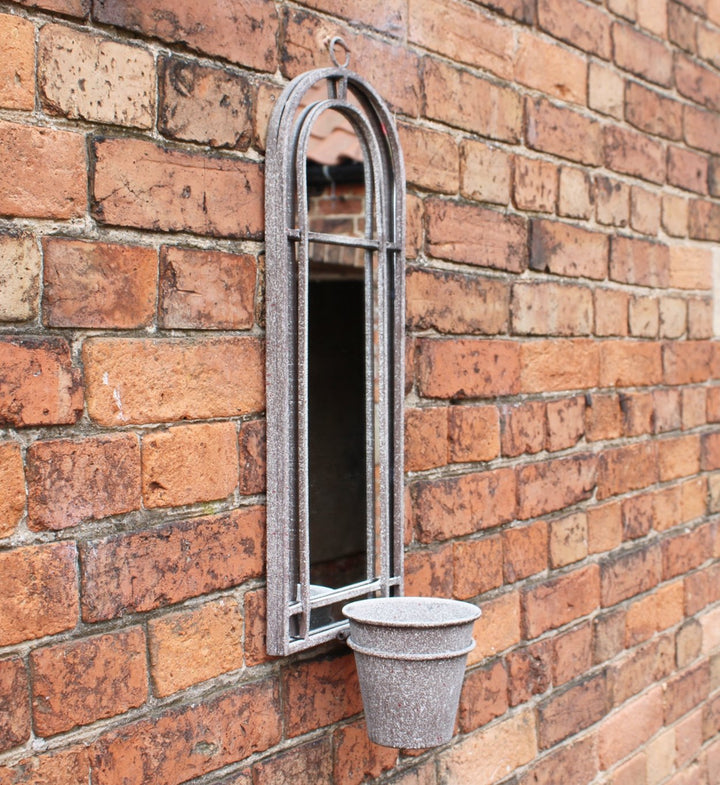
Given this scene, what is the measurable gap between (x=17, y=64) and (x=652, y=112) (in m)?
1.78

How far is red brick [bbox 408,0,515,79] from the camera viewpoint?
180 centimetres

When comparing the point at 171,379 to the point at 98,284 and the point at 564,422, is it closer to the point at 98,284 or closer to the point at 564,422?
the point at 98,284

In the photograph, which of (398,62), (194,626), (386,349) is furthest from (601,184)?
(194,626)

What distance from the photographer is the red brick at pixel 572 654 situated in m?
2.18

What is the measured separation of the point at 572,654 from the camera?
7.32 ft

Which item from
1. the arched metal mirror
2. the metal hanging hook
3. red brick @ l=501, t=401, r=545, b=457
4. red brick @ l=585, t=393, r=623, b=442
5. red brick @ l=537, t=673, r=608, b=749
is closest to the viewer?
the arched metal mirror

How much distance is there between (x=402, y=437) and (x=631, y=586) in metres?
1.03

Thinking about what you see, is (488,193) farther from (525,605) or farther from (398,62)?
(525,605)

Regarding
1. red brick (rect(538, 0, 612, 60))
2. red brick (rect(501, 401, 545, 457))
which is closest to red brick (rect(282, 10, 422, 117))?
red brick (rect(538, 0, 612, 60))

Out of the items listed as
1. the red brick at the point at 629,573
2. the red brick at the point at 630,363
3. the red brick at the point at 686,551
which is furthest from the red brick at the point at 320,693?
the red brick at the point at 686,551

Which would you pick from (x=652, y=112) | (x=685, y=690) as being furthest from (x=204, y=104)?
(x=685, y=690)

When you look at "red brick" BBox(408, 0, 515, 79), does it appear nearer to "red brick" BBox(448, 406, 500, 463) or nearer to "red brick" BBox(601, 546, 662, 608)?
"red brick" BBox(448, 406, 500, 463)

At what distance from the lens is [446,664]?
4.80 ft

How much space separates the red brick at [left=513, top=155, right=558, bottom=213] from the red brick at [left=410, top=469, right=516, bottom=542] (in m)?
0.55
